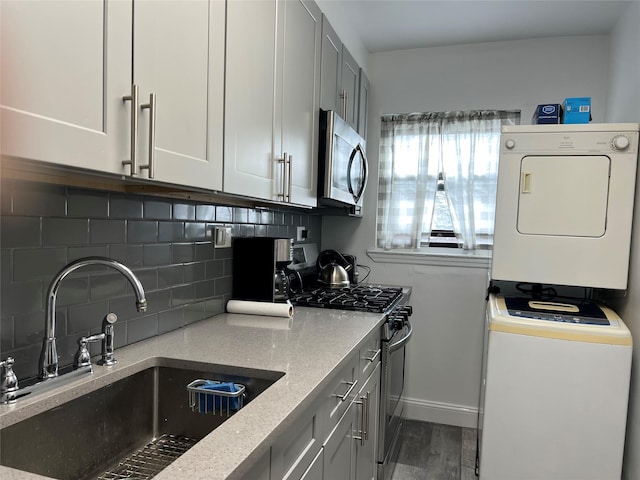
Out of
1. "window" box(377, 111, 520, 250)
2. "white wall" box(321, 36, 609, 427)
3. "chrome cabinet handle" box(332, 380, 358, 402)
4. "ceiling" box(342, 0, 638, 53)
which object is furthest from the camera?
"window" box(377, 111, 520, 250)

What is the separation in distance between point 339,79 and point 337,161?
A: 52 centimetres

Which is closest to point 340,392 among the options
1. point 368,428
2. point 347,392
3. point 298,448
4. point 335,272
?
point 347,392

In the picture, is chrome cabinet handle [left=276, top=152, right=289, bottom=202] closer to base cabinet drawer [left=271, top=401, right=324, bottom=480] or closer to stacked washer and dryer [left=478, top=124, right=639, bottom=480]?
base cabinet drawer [left=271, top=401, right=324, bottom=480]

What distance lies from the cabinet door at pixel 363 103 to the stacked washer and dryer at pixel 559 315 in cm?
106

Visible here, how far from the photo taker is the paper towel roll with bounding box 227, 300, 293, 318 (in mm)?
1812

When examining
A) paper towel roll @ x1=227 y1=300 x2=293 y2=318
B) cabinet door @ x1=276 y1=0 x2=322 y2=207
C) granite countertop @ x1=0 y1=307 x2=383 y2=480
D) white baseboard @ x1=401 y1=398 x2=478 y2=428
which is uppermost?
cabinet door @ x1=276 y1=0 x2=322 y2=207

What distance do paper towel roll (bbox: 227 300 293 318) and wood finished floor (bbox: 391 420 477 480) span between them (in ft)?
4.18

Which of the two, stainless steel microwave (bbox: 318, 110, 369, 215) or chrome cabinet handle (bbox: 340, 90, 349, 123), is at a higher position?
chrome cabinet handle (bbox: 340, 90, 349, 123)

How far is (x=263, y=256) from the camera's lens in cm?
191

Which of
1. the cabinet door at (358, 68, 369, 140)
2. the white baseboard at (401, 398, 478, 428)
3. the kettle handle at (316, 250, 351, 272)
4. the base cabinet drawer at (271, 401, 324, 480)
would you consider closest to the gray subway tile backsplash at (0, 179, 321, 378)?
the base cabinet drawer at (271, 401, 324, 480)

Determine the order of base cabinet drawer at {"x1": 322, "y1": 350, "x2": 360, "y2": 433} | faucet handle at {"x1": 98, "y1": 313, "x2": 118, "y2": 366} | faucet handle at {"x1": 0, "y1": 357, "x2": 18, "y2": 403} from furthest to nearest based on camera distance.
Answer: base cabinet drawer at {"x1": 322, "y1": 350, "x2": 360, "y2": 433}
faucet handle at {"x1": 98, "y1": 313, "x2": 118, "y2": 366}
faucet handle at {"x1": 0, "y1": 357, "x2": 18, "y2": 403}

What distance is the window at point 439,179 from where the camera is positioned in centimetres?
292

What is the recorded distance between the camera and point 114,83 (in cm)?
87

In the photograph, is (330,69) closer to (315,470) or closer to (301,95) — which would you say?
(301,95)
